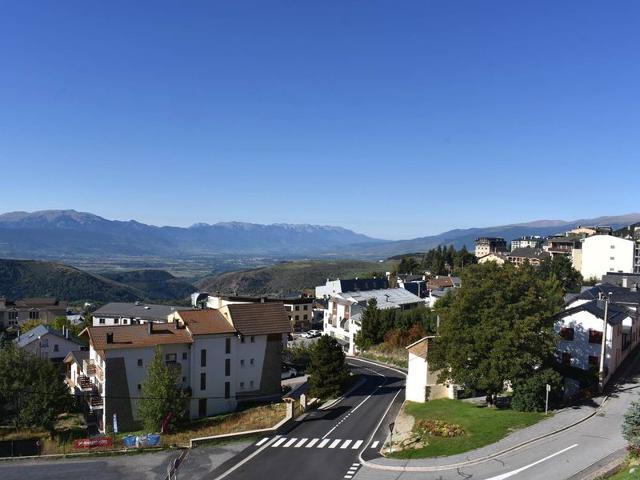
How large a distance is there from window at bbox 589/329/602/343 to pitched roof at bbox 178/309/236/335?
3065cm

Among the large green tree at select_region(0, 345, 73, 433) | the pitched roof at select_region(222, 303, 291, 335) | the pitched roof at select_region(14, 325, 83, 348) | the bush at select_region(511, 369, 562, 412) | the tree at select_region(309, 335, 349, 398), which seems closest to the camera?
the bush at select_region(511, 369, 562, 412)

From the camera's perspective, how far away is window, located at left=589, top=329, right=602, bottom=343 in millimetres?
39781

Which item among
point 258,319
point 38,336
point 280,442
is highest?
point 258,319

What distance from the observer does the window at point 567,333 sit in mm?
41312

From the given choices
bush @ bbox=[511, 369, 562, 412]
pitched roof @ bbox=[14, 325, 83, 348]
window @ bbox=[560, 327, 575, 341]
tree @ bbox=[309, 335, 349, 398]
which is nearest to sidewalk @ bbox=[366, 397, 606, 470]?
bush @ bbox=[511, 369, 562, 412]

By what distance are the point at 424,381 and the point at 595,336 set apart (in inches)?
513

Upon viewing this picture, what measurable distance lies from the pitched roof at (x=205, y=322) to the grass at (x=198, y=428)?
7.79 meters

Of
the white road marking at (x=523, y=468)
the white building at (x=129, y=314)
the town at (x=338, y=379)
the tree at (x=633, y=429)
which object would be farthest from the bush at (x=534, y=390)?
the white building at (x=129, y=314)

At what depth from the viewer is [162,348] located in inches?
1877

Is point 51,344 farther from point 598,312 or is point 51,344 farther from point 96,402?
point 598,312

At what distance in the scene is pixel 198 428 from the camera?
148ft

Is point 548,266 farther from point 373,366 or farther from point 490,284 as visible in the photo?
point 490,284

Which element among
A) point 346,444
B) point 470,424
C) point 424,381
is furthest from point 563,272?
point 346,444

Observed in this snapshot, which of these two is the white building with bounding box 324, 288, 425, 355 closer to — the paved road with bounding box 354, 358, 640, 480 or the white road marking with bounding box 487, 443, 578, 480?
the paved road with bounding box 354, 358, 640, 480
